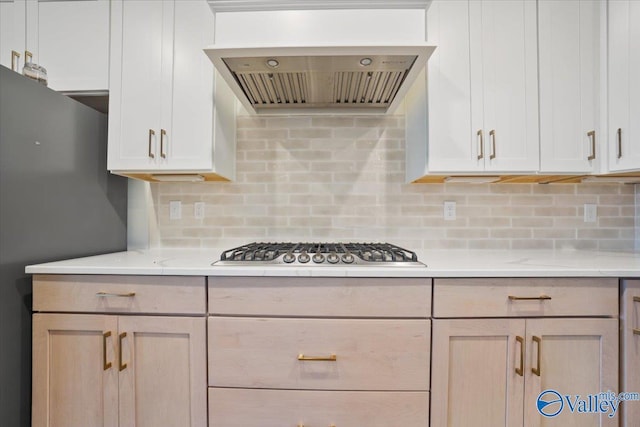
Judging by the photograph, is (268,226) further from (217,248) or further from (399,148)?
(399,148)

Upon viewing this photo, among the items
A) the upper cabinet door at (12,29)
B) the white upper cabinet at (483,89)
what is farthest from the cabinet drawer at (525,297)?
the upper cabinet door at (12,29)

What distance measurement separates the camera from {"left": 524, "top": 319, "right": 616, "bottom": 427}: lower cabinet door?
1.15m

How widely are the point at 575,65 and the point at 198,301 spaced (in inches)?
85.0

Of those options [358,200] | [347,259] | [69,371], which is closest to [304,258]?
[347,259]

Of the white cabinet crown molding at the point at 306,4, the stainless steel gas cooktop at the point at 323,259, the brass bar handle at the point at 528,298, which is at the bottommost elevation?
the brass bar handle at the point at 528,298

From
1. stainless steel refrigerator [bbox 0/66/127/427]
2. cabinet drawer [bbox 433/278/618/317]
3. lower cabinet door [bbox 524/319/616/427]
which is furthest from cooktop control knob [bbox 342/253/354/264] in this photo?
stainless steel refrigerator [bbox 0/66/127/427]

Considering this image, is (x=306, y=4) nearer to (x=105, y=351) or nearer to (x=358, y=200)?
(x=358, y=200)

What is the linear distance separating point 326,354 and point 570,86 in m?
1.79

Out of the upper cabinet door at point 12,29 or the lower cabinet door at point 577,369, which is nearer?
the lower cabinet door at point 577,369

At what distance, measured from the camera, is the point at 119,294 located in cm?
118

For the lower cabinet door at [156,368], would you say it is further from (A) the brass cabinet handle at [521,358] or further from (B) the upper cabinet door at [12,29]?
(B) the upper cabinet door at [12,29]

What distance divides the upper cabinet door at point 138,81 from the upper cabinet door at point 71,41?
151 millimetres

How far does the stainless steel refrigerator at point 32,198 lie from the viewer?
1178 millimetres

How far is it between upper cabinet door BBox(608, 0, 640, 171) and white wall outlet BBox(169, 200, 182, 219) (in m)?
2.45
